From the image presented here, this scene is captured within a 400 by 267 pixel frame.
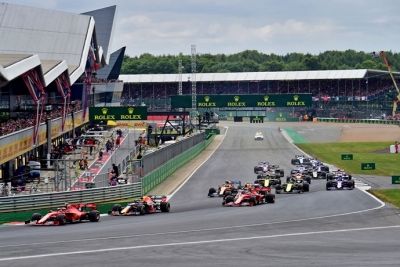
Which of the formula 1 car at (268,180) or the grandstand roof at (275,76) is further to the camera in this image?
the grandstand roof at (275,76)

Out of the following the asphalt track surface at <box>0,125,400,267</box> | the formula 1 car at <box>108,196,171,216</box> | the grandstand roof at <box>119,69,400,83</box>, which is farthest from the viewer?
the grandstand roof at <box>119,69,400,83</box>

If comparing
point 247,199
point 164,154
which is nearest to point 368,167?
point 164,154

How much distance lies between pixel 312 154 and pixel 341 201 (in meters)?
39.7

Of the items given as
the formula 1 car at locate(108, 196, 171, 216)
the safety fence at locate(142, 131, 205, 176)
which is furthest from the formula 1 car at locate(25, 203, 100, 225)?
the safety fence at locate(142, 131, 205, 176)

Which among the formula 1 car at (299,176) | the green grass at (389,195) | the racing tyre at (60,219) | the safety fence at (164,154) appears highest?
the safety fence at (164,154)

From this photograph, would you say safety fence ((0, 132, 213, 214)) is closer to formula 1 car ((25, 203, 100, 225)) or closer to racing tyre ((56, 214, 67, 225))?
formula 1 car ((25, 203, 100, 225))

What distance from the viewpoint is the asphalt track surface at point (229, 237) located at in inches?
817

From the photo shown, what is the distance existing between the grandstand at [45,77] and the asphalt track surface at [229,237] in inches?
674

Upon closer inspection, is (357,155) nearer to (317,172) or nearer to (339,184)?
(317,172)

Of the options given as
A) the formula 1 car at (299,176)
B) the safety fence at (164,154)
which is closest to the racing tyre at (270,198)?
the formula 1 car at (299,176)

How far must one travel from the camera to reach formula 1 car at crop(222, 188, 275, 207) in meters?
36.4

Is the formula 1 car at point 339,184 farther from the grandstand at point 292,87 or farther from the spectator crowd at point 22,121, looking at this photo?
the grandstand at point 292,87

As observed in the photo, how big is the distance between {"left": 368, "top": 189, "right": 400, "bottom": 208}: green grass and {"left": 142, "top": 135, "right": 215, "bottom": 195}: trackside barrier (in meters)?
12.3

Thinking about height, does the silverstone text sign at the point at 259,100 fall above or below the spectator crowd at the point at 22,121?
above
